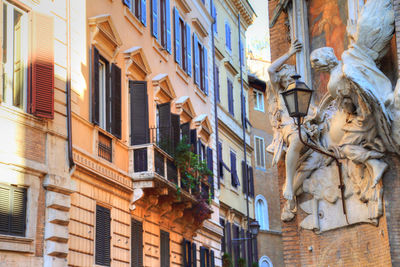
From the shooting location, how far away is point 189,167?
22.4 metres

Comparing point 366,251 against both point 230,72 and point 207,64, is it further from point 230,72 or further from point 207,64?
point 230,72

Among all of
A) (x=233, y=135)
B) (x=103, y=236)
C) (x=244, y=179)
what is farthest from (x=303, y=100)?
(x=244, y=179)

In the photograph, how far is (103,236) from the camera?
17375 mm

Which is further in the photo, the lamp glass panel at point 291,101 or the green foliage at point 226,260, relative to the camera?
the green foliage at point 226,260

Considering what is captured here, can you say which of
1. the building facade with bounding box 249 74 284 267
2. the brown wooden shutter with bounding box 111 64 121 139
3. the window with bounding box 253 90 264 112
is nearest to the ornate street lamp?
the brown wooden shutter with bounding box 111 64 121 139

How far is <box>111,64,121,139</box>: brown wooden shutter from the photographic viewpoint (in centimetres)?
1852

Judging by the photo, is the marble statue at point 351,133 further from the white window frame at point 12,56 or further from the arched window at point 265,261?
the arched window at point 265,261

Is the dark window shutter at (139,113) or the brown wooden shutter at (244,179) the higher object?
the brown wooden shutter at (244,179)

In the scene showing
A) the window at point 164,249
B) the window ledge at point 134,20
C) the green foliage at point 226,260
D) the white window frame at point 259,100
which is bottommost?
the window at point 164,249

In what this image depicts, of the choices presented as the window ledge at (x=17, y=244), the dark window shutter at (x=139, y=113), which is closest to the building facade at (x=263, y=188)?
the dark window shutter at (x=139, y=113)

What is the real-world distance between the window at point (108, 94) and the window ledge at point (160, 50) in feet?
11.9

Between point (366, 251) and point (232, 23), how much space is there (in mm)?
29147

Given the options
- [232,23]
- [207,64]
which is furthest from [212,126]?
[232,23]

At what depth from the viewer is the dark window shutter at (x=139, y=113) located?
1998cm
